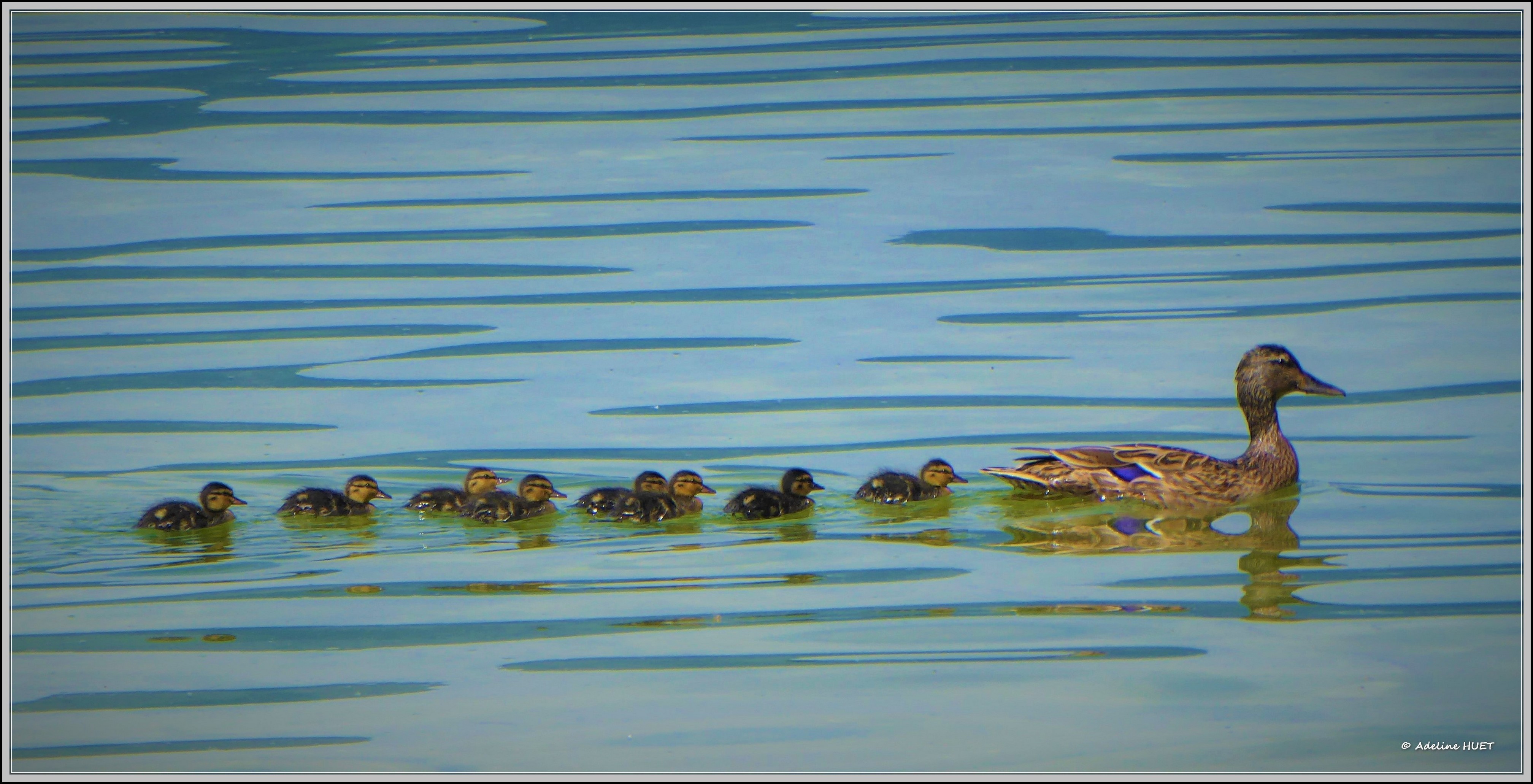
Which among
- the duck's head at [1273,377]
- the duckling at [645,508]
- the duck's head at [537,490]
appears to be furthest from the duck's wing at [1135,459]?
the duck's head at [537,490]

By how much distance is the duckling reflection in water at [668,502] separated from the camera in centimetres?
513

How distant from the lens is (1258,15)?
12320 mm

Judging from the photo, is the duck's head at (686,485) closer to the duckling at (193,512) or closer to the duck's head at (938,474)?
the duck's head at (938,474)

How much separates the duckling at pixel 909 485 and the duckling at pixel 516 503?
3.29 ft

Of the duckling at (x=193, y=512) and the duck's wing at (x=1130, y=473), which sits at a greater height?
the duck's wing at (x=1130, y=473)

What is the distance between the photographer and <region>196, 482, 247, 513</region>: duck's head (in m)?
5.14

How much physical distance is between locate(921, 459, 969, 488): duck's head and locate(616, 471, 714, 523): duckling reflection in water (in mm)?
719

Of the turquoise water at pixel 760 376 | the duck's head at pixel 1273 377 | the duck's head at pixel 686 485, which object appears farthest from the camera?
the duck's head at pixel 1273 377

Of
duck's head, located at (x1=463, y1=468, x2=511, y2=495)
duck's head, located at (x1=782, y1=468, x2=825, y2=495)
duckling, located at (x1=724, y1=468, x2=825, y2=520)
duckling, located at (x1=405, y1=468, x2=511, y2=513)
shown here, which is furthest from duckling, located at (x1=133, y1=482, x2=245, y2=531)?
duck's head, located at (x1=782, y1=468, x2=825, y2=495)

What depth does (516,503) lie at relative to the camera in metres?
5.26

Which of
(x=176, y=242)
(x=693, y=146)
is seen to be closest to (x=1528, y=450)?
(x=693, y=146)

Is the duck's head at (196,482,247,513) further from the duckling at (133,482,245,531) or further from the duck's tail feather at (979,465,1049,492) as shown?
the duck's tail feather at (979,465,1049,492)

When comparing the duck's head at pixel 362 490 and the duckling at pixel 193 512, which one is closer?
the duckling at pixel 193 512

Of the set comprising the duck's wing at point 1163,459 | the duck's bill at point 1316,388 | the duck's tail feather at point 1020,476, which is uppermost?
the duck's bill at point 1316,388
